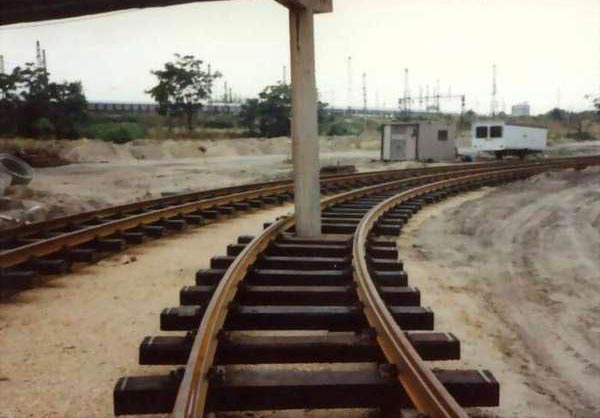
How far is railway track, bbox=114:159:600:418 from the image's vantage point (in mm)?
3045

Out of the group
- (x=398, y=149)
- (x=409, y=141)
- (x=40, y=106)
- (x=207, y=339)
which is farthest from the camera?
(x=40, y=106)

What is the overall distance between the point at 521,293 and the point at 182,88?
192ft

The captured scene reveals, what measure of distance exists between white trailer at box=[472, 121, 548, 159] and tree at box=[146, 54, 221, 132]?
3227 cm

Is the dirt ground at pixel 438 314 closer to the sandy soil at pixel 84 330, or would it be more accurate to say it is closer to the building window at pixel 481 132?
the sandy soil at pixel 84 330

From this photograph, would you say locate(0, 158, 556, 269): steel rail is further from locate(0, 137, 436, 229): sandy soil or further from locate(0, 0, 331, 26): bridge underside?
locate(0, 0, 331, 26): bridge underside

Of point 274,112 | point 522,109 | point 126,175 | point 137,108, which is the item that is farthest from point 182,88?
point 522,109

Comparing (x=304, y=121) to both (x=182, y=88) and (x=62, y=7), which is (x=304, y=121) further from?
(x=182, y=88)

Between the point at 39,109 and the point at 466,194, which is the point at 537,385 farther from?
the point at 39,109

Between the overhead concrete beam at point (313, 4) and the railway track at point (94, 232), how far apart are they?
3601 millimetres

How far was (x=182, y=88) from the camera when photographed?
62000 mm

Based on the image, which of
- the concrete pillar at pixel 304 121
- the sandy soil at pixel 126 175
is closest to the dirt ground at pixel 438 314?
the concrete pillar at pixel 304 121

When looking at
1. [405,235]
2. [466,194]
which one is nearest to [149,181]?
[466,194]

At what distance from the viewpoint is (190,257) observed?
778cm

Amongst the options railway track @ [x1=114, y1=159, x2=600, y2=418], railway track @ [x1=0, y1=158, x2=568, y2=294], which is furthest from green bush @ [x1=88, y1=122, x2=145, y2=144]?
railway track @ [x1=114, y1=159, x2=600, y2=418]
